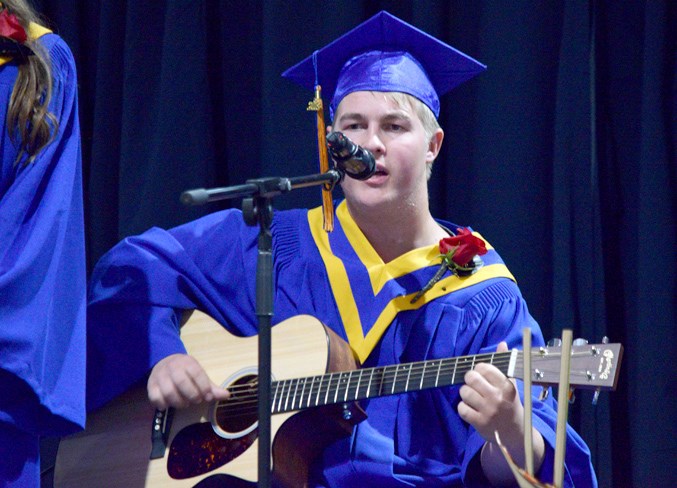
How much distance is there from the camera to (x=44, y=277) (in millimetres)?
1898

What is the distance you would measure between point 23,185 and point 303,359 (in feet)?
2.54

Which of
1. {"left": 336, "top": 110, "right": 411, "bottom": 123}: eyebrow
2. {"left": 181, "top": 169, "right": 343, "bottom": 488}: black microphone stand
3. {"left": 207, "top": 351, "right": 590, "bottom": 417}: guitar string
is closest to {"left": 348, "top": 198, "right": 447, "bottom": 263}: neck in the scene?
{"left": 336, "top": 110, "right": 411, "bottom": 123}: eyebrow

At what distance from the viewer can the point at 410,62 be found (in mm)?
2564

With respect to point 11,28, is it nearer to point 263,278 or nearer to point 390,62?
point 263,278

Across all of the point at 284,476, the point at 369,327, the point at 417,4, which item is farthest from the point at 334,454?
the point at 417,4

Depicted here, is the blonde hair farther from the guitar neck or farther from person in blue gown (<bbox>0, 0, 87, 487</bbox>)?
person in blue gown (<bbox>0, 0, 87, 487</bbox>)

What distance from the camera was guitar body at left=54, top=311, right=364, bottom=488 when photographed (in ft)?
7.49

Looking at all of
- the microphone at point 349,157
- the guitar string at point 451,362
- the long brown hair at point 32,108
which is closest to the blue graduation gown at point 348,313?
the guitar string at point 451,362

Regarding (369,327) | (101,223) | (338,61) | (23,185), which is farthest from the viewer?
(101,223)

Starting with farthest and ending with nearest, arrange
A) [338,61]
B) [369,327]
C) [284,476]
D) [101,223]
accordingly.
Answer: [101,223], [338,61], [369,327], [284,476]

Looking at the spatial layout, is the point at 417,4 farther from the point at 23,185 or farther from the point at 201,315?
the point at 23,185

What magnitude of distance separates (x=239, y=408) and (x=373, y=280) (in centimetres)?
46

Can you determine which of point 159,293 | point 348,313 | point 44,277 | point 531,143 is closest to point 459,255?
point 348,313

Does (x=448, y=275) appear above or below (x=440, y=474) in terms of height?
above
